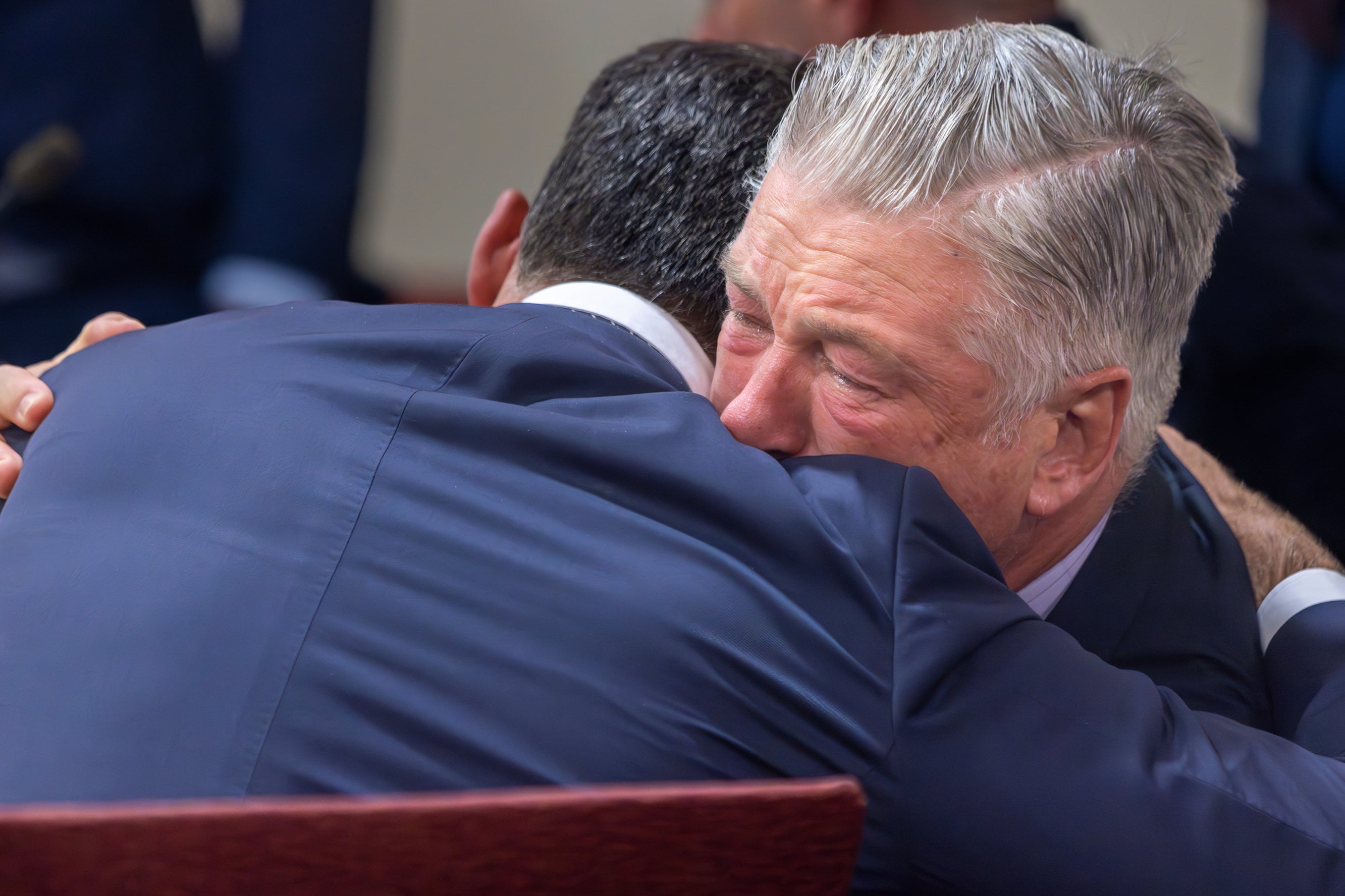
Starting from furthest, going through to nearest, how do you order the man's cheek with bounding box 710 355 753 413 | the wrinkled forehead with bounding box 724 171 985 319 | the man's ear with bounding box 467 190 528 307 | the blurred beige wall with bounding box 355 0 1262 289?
1. the blurred beige wall with bounding box 355 0 1262 289
2. the man's ear with bounding box 467 190 528 307
3. the man's cheek with bounding box 710 355 753 413
4. the wrinkled forehead with bounding box 724 171 985 319

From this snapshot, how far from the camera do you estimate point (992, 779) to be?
2.34ft

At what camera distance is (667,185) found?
3.67ft

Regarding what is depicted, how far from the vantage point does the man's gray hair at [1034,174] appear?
0.90 metres

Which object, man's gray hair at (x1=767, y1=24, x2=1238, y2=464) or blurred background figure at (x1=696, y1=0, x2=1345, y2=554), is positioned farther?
blurred background figure at (x1=696, y1=0, x2=1345, y2=554)

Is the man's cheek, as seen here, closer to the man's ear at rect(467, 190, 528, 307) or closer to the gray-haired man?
the gray-haired man

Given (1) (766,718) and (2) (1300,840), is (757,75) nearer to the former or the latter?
(1) (766,718)

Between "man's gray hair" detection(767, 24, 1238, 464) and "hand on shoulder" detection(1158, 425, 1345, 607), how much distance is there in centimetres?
29

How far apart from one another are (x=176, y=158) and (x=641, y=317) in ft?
5.86

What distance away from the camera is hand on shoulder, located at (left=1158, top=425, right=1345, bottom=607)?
1188 mm

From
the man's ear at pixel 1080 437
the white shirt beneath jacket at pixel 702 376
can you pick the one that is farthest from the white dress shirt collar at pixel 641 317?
the man's ear at pixel 1080 437

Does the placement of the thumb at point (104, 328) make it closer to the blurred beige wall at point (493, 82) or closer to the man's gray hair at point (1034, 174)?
the man's gray hair at point (1034, 174)

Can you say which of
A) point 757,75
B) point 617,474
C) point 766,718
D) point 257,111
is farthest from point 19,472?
point 257,111

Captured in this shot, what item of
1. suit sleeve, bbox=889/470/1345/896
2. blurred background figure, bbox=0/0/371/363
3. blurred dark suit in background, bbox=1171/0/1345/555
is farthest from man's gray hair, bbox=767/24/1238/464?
blurred background figure, bbox=0/0/371/363

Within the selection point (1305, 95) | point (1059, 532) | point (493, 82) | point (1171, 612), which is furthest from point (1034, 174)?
point (493, 82)
